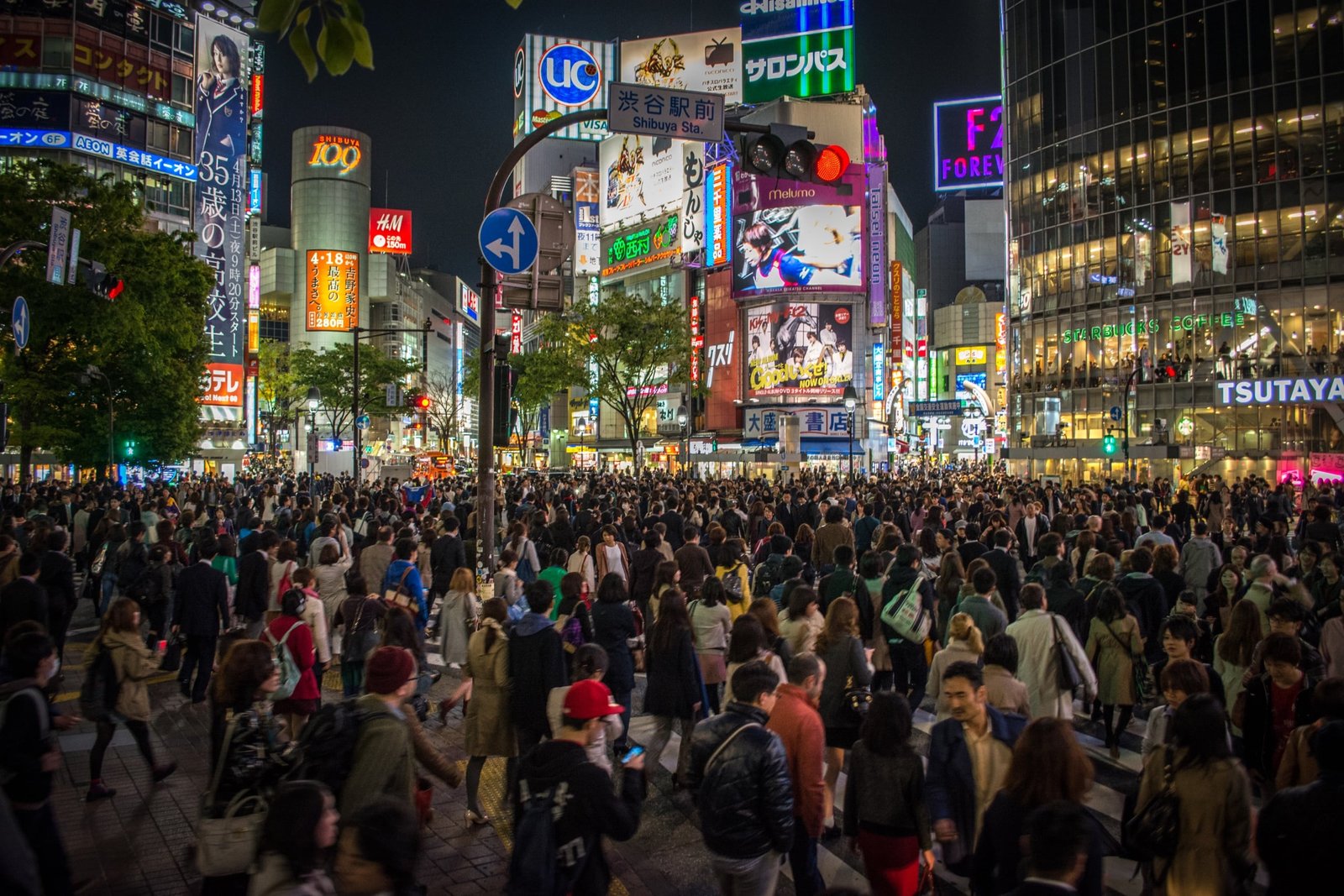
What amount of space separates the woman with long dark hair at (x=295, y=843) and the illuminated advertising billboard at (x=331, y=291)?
119673 millimetres

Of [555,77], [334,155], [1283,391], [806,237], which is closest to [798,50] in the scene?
[806,237]

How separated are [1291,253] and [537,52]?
101 m

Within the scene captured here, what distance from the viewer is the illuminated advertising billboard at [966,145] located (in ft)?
420

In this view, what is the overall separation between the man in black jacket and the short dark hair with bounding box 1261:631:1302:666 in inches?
140

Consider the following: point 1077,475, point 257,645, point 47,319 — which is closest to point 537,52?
point 1077,475

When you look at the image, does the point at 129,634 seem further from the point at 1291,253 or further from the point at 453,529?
the point at 1291,253

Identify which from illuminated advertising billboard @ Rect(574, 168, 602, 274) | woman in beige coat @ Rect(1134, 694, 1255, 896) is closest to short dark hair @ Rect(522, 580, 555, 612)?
woman in beige coat @ Rect(1134, 694, 1255, 896)

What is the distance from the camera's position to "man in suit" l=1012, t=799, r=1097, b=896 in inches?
117

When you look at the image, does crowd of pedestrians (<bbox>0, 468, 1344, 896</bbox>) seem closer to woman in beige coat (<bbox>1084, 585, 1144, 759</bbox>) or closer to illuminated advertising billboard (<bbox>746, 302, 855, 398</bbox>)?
woman in beige coat (<bbox>1084, 585, 1144, 759</bbox>)

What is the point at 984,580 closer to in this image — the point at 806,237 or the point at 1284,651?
the point at 1284,651

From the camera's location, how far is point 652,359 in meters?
43.0

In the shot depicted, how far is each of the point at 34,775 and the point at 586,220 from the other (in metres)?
96.3

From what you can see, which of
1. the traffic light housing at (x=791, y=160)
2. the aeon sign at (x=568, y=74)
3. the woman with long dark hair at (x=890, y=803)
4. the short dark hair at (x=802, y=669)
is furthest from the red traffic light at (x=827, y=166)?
the aeon sign at (x=568, y=74)

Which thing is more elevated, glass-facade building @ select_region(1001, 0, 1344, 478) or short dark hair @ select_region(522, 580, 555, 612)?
glass-facade building @ select_region(1001, 0, 1344, 478)
